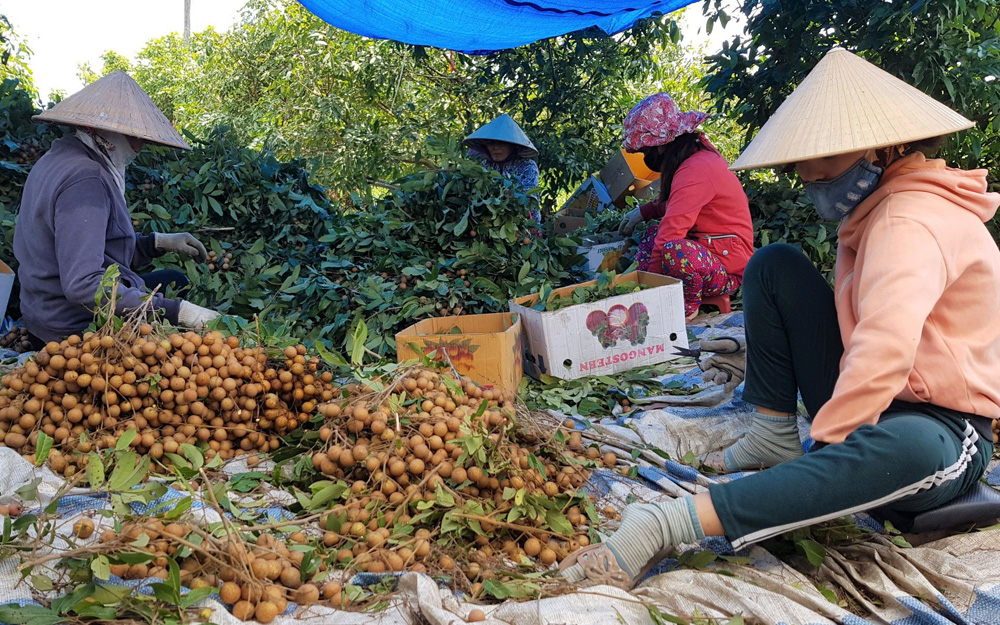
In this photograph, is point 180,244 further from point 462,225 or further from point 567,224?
point 567,224

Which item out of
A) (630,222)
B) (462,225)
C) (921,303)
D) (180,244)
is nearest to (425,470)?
(921,303)

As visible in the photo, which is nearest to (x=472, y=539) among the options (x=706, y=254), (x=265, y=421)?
(x=265, y=421)

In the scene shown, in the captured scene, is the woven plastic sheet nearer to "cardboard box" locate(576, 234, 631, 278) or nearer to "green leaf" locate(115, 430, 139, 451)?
"green leaf" locate(115, 430, 139, 451)

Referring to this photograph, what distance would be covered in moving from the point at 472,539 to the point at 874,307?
998 millimetres

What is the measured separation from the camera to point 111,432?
1922 millimetres

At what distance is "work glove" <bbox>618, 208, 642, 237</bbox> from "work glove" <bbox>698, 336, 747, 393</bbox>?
5.92ft

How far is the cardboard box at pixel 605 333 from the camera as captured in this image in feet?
9.63

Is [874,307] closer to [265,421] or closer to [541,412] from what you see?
[541,412]

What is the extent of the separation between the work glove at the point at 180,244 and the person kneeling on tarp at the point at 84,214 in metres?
0.31

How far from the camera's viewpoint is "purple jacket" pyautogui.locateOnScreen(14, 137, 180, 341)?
2.46 m

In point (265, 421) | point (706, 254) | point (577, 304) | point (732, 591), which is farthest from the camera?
point (706, 254)

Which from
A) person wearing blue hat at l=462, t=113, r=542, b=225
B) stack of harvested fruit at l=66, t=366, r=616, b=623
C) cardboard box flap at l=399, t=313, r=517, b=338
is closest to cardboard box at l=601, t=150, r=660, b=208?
person wearing blue hat at l=462, t=113, r=542, b=225

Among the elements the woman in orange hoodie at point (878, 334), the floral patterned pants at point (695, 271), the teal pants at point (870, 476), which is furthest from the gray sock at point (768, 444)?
the floral patterned pants at point (695, 271)

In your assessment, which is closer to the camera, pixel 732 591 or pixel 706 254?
pixel 732 591
